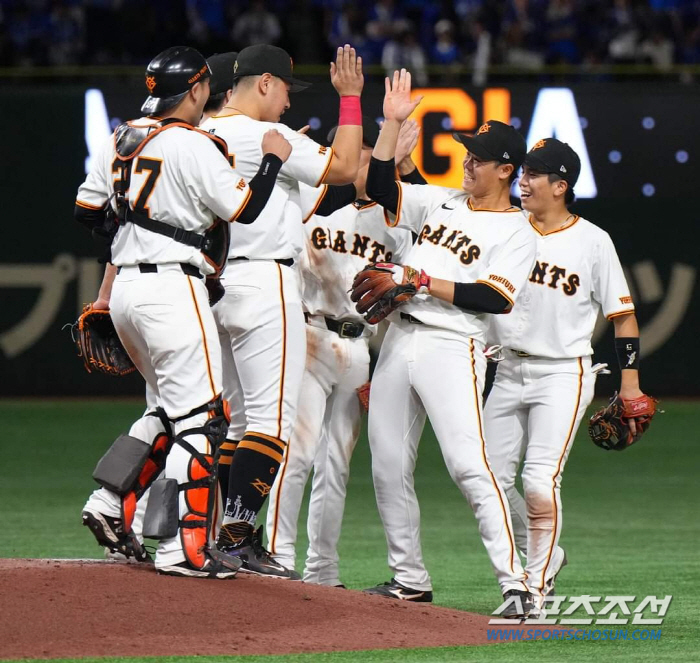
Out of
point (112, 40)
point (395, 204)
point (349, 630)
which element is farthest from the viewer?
point (112, 40)

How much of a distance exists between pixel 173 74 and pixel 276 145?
477 mm

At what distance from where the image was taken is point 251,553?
18.1 feet

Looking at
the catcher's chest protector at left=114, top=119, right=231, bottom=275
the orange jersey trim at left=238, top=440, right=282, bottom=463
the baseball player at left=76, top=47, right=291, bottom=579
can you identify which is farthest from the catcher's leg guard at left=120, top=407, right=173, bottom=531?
the catcher's chest protector at left=114, top=119, right=231, bottom=275

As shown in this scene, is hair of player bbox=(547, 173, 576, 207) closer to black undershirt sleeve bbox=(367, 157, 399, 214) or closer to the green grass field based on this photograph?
black undershirt sleeve bbox=(367, 157, 399, 214)

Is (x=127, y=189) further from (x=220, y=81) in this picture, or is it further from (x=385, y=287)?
(x=220, y=81)

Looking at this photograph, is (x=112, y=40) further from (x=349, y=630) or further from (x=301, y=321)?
(x=349, y=630)

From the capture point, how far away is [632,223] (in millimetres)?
13766

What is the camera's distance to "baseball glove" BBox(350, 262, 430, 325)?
5332mm

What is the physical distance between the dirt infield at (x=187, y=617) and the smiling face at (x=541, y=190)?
6.56 ft

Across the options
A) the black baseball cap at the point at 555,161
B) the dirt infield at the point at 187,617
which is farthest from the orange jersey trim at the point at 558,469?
the black baseball cap at the point at 555,161

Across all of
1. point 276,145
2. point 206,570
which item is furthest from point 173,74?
point 206,570

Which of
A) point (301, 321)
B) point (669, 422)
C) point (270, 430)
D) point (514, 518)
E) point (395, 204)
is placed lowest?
point (669, 422)

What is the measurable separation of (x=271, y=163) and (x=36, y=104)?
360 inches

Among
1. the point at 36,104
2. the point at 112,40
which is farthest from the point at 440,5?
the point at 36,104
